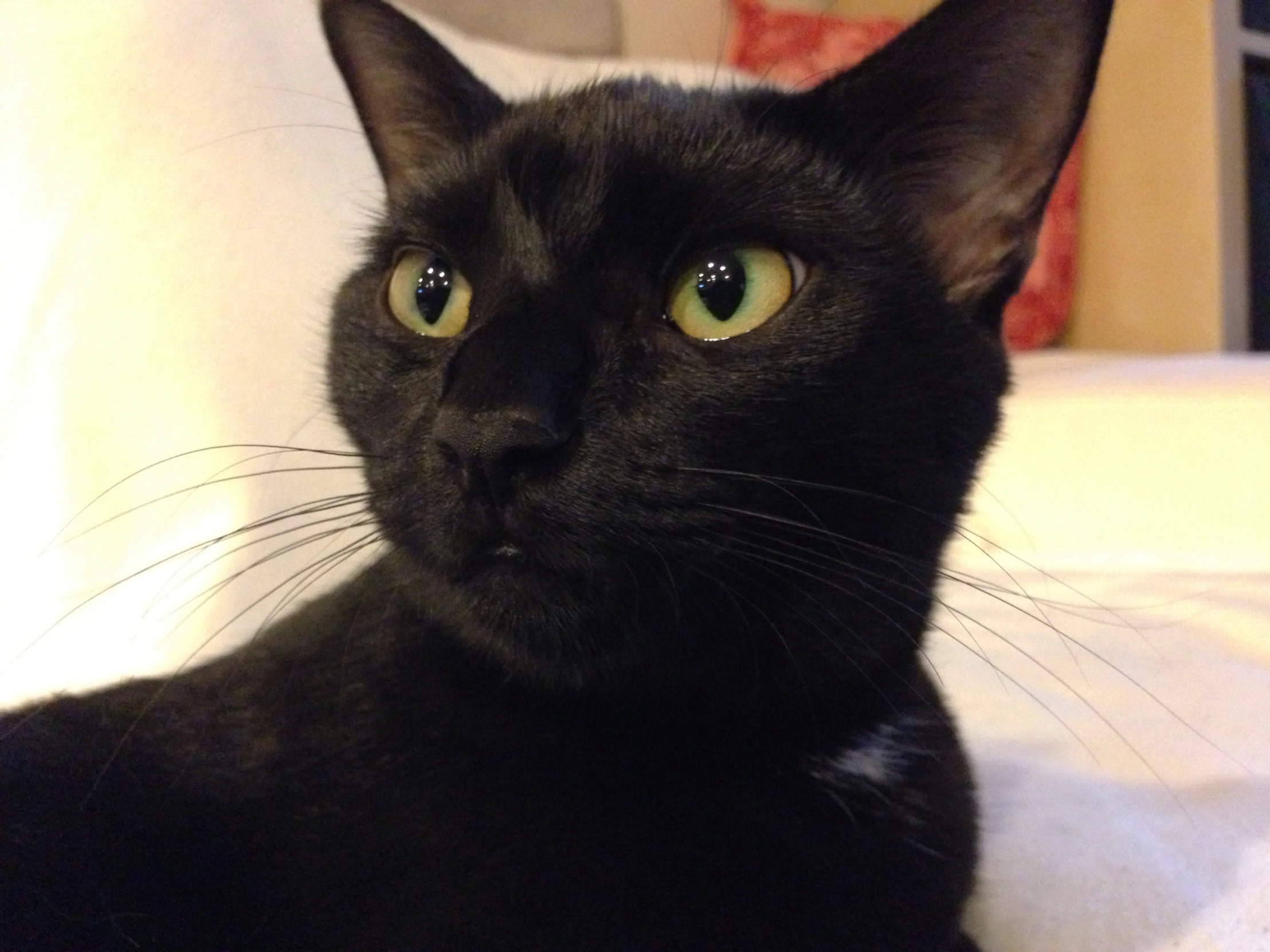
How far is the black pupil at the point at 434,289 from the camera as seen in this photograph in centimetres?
59

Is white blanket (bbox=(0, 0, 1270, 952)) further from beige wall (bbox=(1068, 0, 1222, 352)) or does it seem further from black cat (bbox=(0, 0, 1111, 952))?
beige wall (bbox=(1068, 0, 1222, 352))

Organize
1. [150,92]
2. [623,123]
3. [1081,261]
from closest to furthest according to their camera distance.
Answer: [623,123]
[150,92]
[1081,261]

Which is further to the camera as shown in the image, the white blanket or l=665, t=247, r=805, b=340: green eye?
the white blanket

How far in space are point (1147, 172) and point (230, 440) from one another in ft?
7.04

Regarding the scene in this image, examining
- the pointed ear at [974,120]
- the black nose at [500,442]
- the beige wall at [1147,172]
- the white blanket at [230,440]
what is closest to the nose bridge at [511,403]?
the black nose at [500,442]

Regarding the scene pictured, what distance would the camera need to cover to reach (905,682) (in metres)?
0.63

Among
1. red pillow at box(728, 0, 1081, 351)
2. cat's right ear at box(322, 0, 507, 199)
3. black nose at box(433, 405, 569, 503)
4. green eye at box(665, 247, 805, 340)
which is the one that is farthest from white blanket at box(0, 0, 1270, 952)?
red pillow at box(728, 0, 1081, 351)

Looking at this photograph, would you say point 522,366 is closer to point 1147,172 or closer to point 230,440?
point 230,440

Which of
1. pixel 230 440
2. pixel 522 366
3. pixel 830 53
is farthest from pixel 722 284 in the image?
pixel 830 53

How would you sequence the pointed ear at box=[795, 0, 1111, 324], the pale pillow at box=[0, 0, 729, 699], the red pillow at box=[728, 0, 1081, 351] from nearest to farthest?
the pointed ear at box=[795, 0, 1111, 324]
the pale pillow at box=[0, 0, 729, 699]
the red pillow at box=[728, 0, 1081, 351]

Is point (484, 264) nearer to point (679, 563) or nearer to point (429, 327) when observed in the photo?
point (429, 327)

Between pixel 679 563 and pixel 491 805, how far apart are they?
17 cm

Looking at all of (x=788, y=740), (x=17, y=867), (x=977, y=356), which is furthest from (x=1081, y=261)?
(x=17, y=867)

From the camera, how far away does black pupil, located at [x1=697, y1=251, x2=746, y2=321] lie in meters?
0.51
